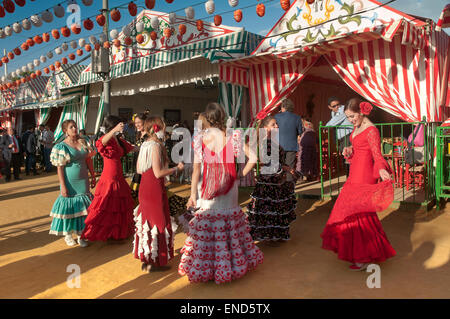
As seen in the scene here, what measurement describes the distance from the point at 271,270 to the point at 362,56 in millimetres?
4982

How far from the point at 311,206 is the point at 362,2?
13.3 ft

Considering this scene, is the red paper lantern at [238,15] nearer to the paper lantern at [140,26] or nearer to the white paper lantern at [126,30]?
the paper lantern at [140,26]

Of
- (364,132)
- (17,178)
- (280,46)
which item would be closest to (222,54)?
(280,46)

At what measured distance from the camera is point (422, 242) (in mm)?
4441

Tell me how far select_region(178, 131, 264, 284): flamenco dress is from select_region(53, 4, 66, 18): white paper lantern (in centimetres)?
696

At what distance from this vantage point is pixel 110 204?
184 inches

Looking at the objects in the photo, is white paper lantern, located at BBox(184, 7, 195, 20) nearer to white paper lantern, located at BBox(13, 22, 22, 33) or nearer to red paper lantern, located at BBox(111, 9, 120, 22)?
red paper lantern, located at BBox(111, 9, 120, 22)

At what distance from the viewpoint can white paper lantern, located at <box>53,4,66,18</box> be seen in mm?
8407

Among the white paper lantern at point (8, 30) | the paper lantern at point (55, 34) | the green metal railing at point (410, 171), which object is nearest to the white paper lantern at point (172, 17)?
the paper lantern at point (55, 34)

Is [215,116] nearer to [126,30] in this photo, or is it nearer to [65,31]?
[65,31]

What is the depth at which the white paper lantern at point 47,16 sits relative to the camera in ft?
28.4

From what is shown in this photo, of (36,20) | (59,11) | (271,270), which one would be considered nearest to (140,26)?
(59,11)

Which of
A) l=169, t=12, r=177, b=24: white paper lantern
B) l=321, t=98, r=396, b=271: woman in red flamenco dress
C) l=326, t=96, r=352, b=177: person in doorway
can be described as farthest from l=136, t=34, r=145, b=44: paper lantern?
l=321, t=98, r=396, b=271: woman in red flamenco dress

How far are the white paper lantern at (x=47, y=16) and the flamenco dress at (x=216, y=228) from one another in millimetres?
7343
